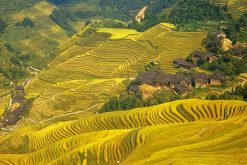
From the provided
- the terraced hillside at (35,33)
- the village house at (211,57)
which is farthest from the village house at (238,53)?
the terraced hillside at (35,33)

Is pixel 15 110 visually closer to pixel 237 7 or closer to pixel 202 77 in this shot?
pixel 202 77

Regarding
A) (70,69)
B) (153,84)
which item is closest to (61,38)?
(70,69)

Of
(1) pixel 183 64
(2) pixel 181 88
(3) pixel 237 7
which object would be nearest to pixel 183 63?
(1) pixel 183 64

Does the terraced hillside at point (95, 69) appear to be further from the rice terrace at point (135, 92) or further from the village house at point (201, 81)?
the village house at point (201, 81)

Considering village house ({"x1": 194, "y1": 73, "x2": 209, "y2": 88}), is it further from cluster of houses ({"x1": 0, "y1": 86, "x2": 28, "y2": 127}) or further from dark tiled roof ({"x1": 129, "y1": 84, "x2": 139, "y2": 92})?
cluster of houses ({"x1": 0, "y1": 86, "x2": 28, "y2": 127})

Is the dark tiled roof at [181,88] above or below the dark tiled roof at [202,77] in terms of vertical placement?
below

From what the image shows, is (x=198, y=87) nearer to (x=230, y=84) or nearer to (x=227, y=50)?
(x=230, y=84)

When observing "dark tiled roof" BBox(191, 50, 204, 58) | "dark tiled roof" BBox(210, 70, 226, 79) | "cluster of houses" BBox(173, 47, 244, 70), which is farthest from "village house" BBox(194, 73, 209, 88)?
"dark tiled roof" BBox(191, 50, 204, 58)
